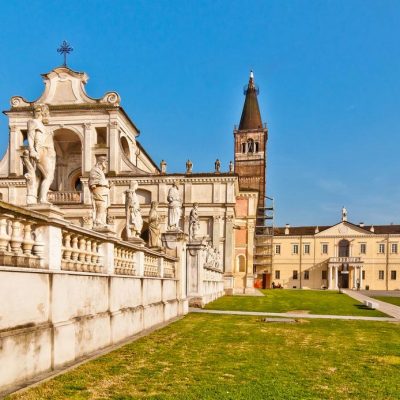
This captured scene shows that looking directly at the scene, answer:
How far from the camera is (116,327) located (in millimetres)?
9219

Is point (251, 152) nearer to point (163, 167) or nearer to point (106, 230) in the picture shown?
point (163, 167)

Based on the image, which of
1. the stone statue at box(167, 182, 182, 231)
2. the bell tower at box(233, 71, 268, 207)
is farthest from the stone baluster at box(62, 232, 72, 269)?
the bell tower at box(233, 71, 268, 207)

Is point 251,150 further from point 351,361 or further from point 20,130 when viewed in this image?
point 351,361

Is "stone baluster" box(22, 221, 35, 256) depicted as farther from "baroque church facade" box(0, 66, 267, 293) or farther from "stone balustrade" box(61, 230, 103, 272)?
"baroque church facade" box(0, 66, 267, 293)

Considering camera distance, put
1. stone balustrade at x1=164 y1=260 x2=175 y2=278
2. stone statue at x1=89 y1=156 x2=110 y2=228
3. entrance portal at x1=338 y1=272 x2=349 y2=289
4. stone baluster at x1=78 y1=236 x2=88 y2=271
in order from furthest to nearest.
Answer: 1. entrance portal at x1=338 y1=272 x2=349 y2=289
2. stone balustrade at x1=164 y1=260 x2=175 y2=278
3. stone statue at x1=89 y1=156 x2=110 y2=228
4. stone baluster at x1=78 y1=236 x2=88 y2=271

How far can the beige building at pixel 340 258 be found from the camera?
78000mm

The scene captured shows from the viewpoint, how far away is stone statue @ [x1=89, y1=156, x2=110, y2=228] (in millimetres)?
10281

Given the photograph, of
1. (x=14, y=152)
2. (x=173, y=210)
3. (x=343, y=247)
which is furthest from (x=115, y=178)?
(x=343, y=247)

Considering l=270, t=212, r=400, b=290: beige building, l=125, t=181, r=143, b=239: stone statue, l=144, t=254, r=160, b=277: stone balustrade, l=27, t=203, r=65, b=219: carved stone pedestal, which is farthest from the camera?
l=270, t=212, r=400, b=290: beige building

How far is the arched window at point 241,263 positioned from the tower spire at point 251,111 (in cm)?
4095

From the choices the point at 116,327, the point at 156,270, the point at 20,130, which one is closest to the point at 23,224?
the point at 116,327

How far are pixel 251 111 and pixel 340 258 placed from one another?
3134cm

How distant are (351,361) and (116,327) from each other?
459 cm

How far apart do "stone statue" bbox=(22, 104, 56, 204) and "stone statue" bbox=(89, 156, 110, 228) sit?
2.67 metres
